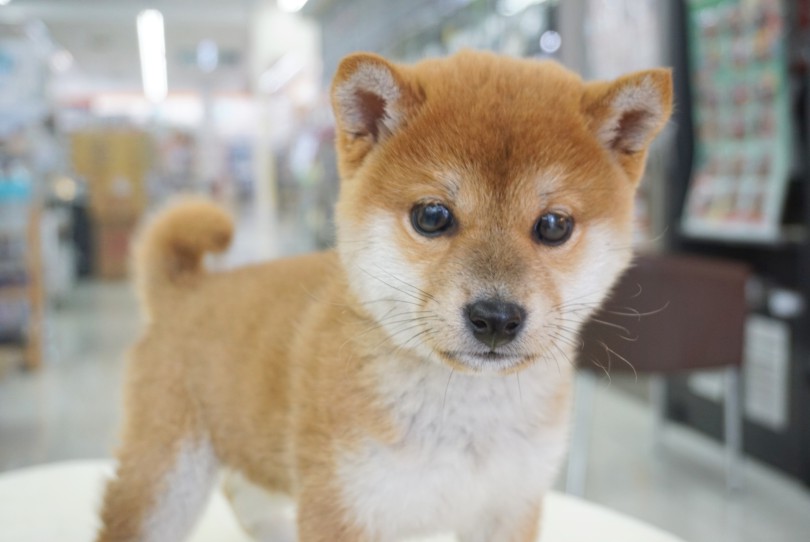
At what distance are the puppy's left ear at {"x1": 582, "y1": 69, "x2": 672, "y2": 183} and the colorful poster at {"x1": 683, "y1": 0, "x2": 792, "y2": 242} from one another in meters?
1.58

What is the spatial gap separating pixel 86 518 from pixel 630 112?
3.39 ft

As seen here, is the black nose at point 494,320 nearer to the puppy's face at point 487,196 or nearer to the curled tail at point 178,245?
the puppy's face at point 487,196

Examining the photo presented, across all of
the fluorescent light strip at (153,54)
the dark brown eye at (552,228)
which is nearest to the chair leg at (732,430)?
the dark brown eye at (552,228)

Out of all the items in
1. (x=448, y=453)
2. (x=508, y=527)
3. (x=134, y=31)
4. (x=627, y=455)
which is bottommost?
(x=627, y=455)

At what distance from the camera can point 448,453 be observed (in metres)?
0.78

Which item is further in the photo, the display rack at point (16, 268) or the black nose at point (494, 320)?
the display rack at point (16, 268)

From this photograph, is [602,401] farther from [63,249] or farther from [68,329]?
[63,249]

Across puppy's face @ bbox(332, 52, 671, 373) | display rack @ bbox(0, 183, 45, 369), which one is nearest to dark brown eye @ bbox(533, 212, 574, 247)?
puppy's face @ bbox(332, 52, 671, 373)

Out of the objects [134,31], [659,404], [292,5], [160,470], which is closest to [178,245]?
Answer: [160,470]

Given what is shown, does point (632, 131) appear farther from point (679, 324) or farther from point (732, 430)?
point (732, 430)

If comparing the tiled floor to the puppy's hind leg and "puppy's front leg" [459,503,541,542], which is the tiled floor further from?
"puppy's front leg" [459,503,541,542]

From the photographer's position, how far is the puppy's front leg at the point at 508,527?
865mm

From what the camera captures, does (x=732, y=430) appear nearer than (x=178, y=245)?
No

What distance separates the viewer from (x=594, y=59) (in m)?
2.67
